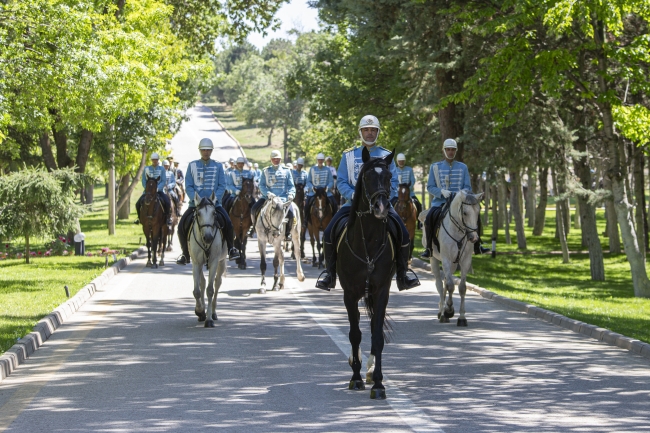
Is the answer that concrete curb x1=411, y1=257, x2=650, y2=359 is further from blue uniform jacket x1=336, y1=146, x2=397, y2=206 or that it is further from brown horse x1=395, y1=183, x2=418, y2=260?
brown horse x1=395, y1=183, x2=418, y2=260

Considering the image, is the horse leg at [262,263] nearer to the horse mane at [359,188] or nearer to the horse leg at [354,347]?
the horse leg at [354,347]

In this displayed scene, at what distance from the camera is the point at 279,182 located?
21516 millimetres

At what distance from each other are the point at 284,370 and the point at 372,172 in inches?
110

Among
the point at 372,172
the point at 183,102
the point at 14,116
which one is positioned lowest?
the point at 372,172

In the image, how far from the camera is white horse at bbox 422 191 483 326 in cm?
1558

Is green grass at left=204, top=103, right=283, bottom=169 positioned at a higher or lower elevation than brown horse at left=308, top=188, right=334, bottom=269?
higher

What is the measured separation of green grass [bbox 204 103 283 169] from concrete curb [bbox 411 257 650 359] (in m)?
89.1

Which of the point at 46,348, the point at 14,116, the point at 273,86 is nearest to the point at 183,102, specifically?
the point at 14,116

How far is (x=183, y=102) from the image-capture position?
1847 inches

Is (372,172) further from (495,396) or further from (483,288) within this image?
(483,288)

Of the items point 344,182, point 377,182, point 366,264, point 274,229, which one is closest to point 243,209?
point 274,229

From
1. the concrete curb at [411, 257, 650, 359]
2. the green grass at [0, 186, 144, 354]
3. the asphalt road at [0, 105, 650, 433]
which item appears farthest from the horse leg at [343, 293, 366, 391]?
the green grass at [0, 186, 144, 354]

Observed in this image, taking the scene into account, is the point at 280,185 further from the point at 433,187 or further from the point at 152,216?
the point at 152,216

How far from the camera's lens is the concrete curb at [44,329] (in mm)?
11513
